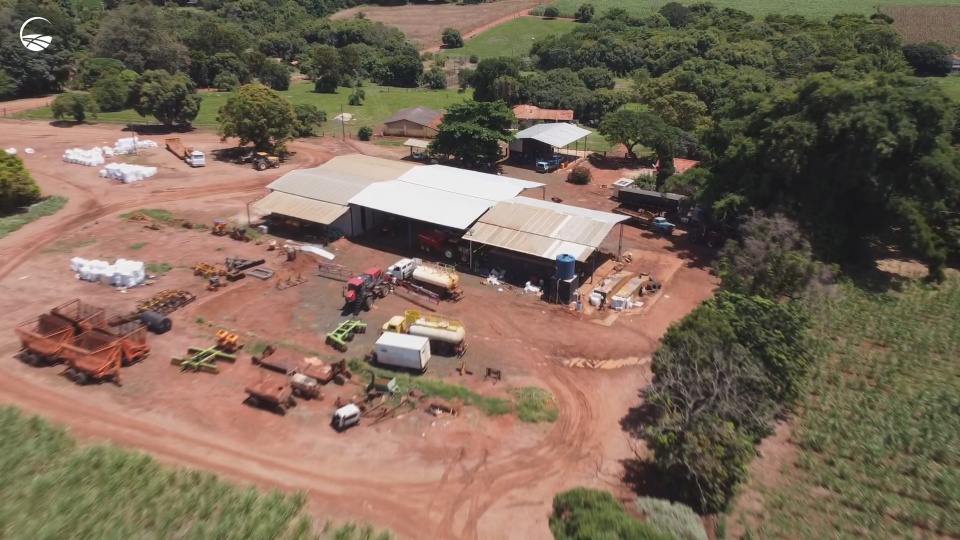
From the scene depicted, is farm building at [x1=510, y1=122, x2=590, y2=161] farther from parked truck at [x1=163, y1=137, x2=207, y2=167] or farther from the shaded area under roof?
parked truck at [x1=163, y1=137, x2=207, y2=167]

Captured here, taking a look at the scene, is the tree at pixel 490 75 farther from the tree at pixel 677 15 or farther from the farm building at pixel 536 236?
the tree at pixel 677 15

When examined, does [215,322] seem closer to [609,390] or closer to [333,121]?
[609,390]

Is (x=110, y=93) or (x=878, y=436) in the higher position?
(x=110, y=93)

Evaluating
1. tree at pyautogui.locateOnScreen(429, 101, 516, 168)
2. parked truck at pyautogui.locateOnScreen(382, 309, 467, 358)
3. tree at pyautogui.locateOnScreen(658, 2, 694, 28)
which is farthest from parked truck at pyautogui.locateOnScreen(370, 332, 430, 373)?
tree at pyautogui.locateOnScreen(658, 2, 694, 28)

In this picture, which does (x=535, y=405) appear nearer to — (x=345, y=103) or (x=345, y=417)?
(x=345, y=417)

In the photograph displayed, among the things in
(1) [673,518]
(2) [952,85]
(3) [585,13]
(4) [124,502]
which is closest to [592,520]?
(1) [673,518]
